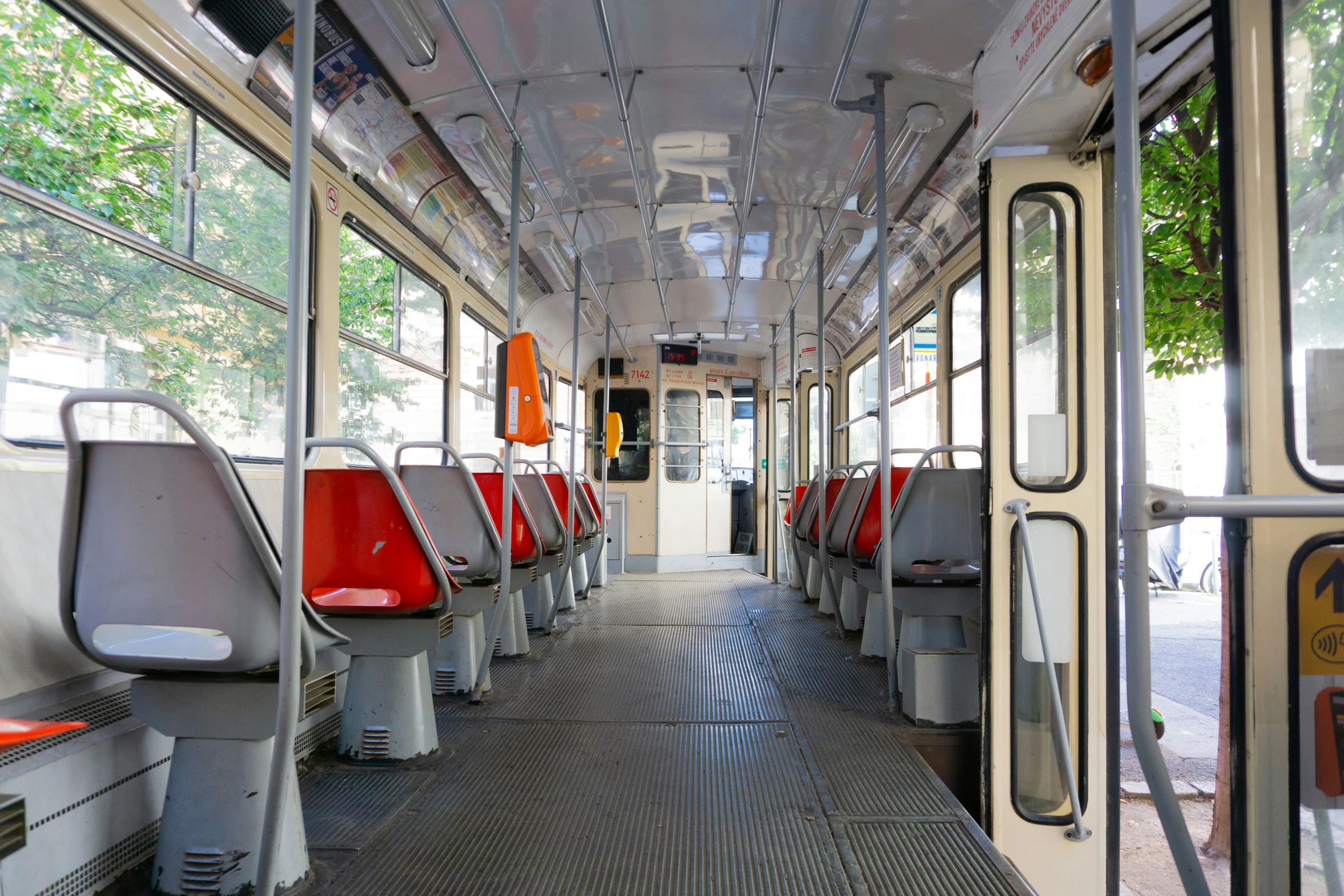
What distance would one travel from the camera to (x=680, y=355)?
946 cm

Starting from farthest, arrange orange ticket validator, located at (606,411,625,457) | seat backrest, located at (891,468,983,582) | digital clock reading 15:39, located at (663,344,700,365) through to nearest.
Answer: digital clock reading 15:39, located at (663,344,700,365) < orange ticket validator, located at (606,411,625,457) < seat backrest, located at (891,468,983,582)

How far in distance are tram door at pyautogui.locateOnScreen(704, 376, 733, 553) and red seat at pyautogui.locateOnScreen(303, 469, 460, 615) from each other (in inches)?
303

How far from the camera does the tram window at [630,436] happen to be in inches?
382

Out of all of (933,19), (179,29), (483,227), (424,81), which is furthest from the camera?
(483,227)

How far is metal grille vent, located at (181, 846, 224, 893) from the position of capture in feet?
5.81

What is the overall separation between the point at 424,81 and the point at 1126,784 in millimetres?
6536

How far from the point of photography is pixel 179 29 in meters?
2.35

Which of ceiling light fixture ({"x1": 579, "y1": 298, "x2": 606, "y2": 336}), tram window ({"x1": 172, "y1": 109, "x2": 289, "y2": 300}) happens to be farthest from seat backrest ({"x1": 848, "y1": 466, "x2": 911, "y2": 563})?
ceiling light fixture ({"x1": 579, "y1": 298, "x2": 606, "y2": 336})

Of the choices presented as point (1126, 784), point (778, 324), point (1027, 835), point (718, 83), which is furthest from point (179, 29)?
point (1126, 784)

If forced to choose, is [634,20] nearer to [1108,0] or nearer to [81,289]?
[1108,0]

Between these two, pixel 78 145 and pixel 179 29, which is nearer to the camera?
pixel 78 145

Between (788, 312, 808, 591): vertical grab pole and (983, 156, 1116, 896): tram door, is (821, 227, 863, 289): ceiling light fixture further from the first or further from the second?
(983, 156, 1116, 896): tram door

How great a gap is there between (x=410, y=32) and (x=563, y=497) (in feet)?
12.2

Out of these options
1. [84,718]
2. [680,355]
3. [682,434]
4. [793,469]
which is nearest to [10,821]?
[84,718]
